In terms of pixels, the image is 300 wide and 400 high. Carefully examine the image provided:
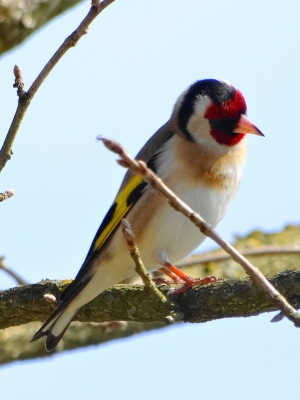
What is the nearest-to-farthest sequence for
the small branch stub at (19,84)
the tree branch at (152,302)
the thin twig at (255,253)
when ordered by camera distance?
the small branch stub at (19,84) → the tree branch at (152,302) → the thin twig at (255,253)

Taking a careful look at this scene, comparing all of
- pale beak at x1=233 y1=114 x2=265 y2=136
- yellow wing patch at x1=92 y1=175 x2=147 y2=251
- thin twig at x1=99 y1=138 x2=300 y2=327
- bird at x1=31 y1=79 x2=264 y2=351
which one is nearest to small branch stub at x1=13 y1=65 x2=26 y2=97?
thin twig at x1=99 y1=138 x2=300 y2=327

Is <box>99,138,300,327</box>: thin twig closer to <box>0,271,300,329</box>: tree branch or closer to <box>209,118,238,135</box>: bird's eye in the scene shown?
<box>0,271,300,329</box>: tree branch

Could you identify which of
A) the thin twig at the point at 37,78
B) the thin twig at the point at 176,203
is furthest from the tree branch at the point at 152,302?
the thin twig at the point at 37,78

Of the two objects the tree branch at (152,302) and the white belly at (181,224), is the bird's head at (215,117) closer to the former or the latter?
the white belly at (181,224)

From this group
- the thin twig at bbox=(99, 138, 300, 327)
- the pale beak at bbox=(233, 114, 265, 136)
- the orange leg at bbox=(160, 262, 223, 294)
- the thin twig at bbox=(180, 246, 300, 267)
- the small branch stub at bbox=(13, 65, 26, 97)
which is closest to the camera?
the thin twig at bbox=(99, 138, 300, 327)

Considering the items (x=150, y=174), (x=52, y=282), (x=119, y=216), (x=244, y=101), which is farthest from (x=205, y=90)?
(x=150, y=174)

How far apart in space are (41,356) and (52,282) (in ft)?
4.27

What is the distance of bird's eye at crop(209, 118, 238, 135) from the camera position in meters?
5.80

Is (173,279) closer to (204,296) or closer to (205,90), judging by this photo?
(204,296)

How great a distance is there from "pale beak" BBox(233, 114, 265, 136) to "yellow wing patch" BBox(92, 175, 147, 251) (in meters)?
0.88

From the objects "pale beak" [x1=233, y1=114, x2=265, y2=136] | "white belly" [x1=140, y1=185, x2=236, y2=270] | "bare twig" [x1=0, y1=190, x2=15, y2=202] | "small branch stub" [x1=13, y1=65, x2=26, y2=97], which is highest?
"small branch stub" [x1=13, y1=65, x2=26, y2=97]

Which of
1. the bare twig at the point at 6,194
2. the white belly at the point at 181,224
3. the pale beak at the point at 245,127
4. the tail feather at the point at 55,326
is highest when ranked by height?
the pale beak at the point at 245,127

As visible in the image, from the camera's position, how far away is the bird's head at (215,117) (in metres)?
5.73

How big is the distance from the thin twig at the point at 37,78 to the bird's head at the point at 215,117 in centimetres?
185
